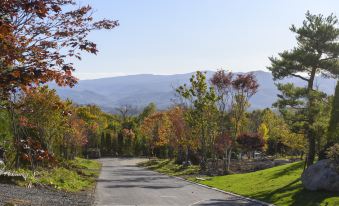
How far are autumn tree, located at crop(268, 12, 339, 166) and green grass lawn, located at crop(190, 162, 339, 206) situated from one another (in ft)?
9.04

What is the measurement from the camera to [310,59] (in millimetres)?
27281

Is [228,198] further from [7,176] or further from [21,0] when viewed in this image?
[21,0]

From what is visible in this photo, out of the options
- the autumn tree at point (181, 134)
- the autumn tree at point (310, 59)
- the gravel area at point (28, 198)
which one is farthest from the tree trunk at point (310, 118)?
the autumn tree at point (181, 134)

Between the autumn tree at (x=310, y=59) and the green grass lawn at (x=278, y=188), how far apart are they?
2755mm

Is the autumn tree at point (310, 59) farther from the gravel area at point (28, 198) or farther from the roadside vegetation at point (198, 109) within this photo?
the gravel area at point (28, 198)

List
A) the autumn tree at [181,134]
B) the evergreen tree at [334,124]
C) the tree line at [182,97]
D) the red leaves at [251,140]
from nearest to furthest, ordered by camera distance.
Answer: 1. the tree line at [182,97]
2. the evergreen tree at [334,124]
3. the autumn tree at [181,134]
4. the red leaves at [251,140]

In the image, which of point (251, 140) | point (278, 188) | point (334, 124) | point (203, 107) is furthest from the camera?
point (251, 140)

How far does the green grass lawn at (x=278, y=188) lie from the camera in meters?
19.5

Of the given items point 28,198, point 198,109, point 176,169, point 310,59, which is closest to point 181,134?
point 176,169

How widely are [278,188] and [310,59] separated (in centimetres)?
844

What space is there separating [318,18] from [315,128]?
6.94 metres

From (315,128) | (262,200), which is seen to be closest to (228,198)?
(262,200)

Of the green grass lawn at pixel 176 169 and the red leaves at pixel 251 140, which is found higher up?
the red leaves at pixel 251 140

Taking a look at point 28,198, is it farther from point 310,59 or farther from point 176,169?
point 176,169
